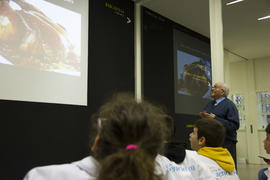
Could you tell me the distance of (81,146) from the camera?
361 centimetres

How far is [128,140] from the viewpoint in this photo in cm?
72

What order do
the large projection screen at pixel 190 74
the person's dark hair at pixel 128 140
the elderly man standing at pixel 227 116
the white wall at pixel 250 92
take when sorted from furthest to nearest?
the white wall at pixel 250 92 < the large projection screen at pixel 190 74 < the elderly man standing at pixel 227 116 < the person's dark hair at pixel 128 140

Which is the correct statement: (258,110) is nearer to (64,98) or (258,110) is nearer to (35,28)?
(64,98)

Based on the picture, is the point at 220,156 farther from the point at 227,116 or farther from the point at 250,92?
the point at 250,92

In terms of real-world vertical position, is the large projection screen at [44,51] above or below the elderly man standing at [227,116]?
above

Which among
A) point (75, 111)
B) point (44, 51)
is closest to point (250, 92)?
point (75, 111)

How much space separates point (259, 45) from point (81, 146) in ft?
17.8

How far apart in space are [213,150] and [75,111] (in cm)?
227

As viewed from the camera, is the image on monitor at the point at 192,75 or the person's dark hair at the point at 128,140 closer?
the person's dark hair at the point at 128,140

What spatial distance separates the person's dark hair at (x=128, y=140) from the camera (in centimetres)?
66

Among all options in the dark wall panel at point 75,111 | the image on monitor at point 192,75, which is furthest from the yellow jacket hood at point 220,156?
the image on monitor at point 192,75

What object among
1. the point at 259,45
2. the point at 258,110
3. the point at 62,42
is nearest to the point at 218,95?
the point at 62,42

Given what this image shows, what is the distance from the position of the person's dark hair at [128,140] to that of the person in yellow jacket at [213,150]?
99 cm

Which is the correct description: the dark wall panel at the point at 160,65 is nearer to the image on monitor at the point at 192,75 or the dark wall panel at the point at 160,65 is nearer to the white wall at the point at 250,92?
the image on monitor at the point at 192,75
